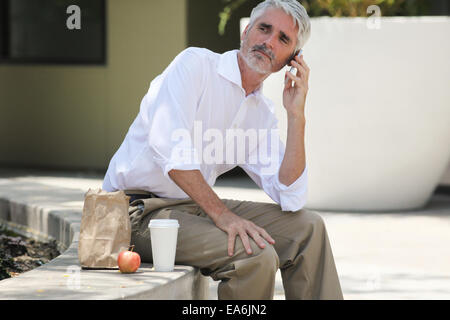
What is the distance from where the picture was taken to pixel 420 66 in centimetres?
700

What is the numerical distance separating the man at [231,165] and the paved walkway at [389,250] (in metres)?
0.92

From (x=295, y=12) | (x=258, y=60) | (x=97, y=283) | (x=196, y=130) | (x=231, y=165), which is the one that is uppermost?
(x=295, y=12)

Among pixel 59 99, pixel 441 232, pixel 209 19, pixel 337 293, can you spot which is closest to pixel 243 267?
pixel 337 293

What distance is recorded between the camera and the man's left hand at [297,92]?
3812mm

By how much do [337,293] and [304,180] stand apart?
515 mm

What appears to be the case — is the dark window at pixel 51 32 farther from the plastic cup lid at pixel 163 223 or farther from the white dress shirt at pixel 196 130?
the plastic cup lid at pixel 163 223

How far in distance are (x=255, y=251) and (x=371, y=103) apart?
3882 mm

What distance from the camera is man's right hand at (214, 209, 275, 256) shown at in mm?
3395

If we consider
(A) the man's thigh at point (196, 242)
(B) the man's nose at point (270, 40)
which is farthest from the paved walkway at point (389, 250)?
(B) the man's nose at point (270, 40)

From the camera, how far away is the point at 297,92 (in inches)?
151
